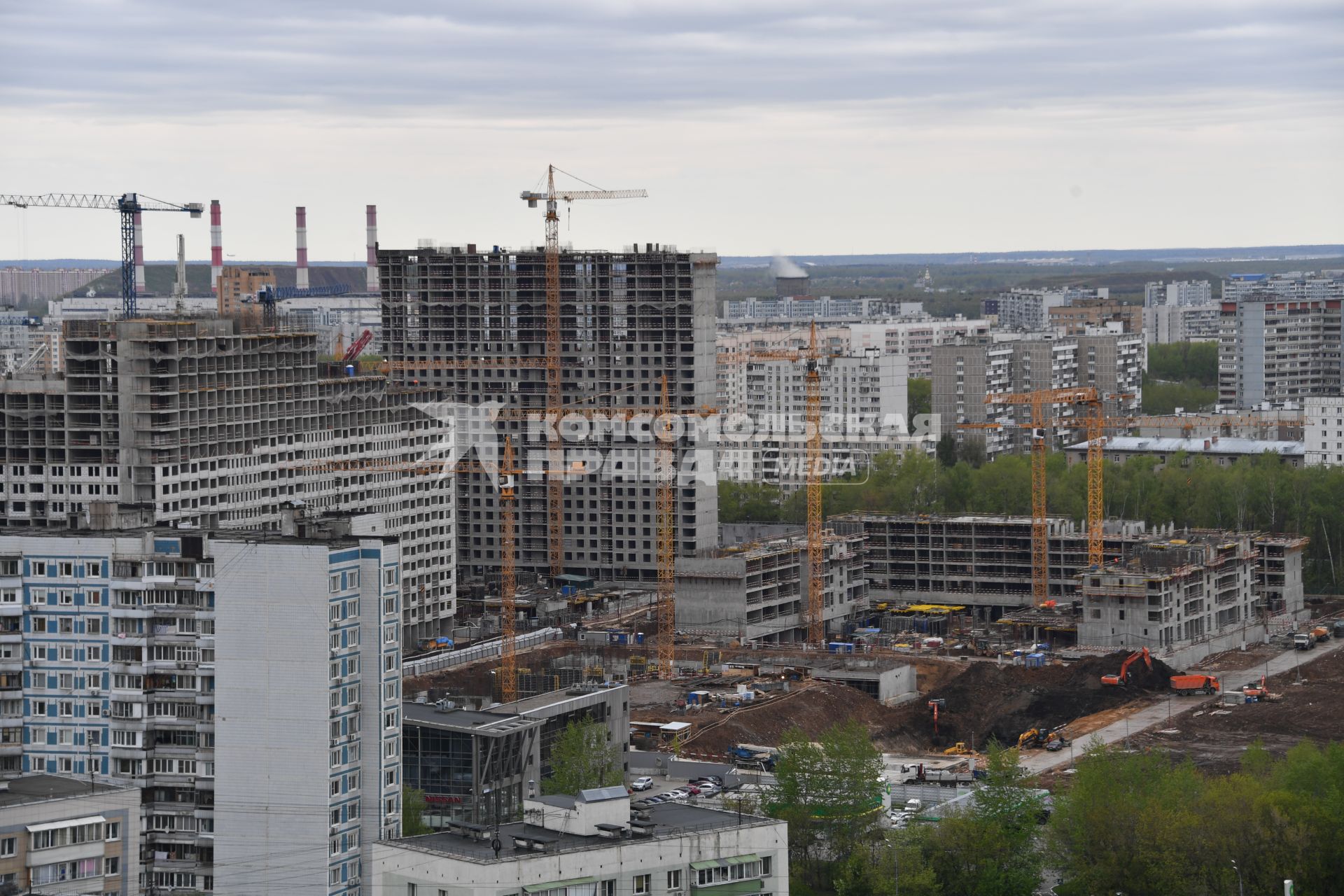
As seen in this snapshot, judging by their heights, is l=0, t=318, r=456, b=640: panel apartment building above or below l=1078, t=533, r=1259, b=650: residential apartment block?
above

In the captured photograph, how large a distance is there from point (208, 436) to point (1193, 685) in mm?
36599

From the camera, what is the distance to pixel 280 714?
47062 millimetres

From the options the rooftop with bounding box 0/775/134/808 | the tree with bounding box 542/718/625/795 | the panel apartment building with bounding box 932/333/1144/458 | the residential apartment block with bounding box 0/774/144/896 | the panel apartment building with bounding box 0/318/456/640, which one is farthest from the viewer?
the panel apartment building with bounding box 932/333/1144/458

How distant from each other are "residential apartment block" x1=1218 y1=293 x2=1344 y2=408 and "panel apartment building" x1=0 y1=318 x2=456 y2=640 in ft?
306

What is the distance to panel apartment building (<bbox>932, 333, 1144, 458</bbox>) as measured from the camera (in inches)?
6344

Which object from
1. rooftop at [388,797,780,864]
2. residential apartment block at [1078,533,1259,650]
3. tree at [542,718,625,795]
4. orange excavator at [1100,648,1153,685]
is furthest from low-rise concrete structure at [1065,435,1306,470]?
rooftop at [388,797,780,864]

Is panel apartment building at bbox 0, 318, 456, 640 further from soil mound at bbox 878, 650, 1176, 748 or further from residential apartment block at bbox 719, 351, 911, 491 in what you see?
residential apartment block at bbox 719, 351, 911, 491

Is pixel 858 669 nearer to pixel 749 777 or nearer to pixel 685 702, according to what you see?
pixel 685 702

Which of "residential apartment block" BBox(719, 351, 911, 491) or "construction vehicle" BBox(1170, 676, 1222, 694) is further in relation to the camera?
"residential apartment block" BBox(719, 351, 911, 491)

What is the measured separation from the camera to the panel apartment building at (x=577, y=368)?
109562mm

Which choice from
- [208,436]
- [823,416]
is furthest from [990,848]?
[823,416]

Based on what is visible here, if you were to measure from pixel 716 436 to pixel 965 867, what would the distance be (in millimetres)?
60950

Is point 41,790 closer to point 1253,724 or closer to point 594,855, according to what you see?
point 594,855

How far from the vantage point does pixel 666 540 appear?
9812 centimetres
